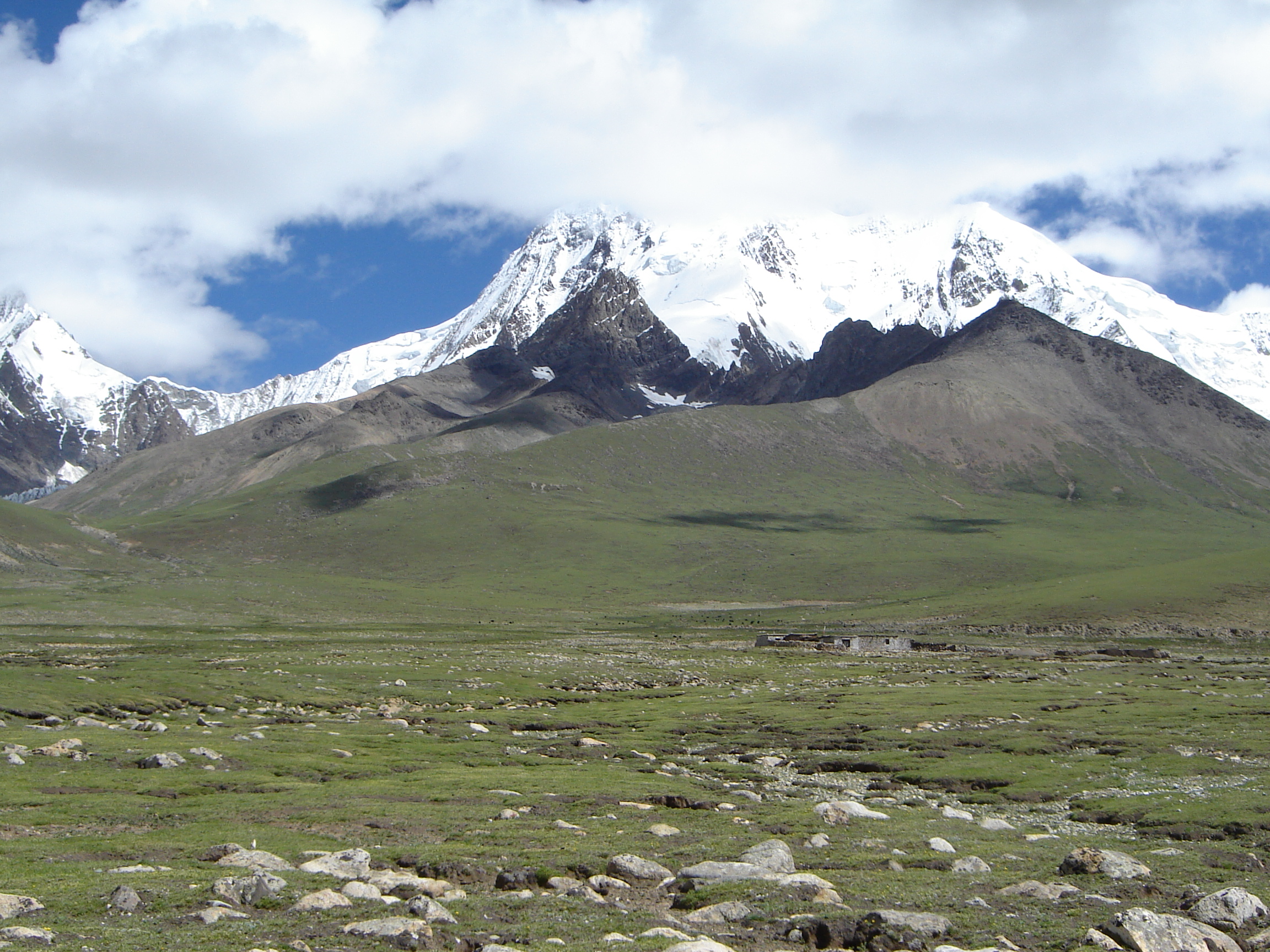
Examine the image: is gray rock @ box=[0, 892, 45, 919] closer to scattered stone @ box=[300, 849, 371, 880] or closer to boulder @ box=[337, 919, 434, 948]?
scattered stone @ box=[300, 849, 371, 880]

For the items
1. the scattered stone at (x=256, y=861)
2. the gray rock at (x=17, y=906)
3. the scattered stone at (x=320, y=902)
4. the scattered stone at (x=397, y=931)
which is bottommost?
the scattered stone at (x=256, y=861)

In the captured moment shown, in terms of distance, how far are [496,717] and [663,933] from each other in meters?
41.4

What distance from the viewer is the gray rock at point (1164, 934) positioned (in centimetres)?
1747

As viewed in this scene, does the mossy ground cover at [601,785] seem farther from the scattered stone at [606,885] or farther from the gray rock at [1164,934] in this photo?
the gray rock at [1164,934]

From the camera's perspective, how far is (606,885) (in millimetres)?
22094

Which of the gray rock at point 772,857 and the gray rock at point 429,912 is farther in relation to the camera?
the gray rock at point 772,857

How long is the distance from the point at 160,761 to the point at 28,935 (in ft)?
70.8

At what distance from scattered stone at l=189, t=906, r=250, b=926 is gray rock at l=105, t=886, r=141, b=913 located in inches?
45.3

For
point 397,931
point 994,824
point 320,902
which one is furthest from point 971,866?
point 320,902

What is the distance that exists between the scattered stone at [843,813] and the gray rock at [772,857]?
18.4ft

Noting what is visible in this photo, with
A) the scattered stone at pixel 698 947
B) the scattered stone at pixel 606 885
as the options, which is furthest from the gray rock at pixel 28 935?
the scattered stone at pixel 606 885

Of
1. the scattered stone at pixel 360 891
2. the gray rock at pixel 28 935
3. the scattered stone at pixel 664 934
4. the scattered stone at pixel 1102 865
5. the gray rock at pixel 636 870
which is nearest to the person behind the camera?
the gray rock at pixel 28 935

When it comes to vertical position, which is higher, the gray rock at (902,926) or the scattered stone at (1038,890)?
the gray rock at (902,926)

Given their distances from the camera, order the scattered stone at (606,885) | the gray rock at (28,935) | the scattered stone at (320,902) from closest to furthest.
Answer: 1. the gray rock at (28,935)
2. the scattered stone at (320,902)
3. the scattered stone at (606,885)
